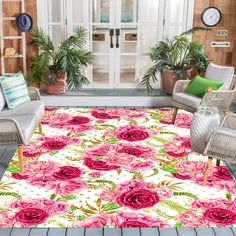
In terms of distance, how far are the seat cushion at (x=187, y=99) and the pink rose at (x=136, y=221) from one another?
2.24 meters

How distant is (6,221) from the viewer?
123 inches

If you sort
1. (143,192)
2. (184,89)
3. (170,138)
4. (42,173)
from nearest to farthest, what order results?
(143,192) → (42,173) → (170,138) → (184,89)

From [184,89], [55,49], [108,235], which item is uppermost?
[55,49]

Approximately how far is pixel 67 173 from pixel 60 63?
274 centimetres

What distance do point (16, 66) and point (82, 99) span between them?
4.38ft

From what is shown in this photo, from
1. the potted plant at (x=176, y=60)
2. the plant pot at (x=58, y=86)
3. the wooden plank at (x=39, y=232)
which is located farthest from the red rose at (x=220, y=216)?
the plant pot at (x=58, y=86)

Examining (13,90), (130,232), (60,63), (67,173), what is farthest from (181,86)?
(130,232)

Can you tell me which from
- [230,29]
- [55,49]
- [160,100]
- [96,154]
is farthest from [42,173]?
[230,29]

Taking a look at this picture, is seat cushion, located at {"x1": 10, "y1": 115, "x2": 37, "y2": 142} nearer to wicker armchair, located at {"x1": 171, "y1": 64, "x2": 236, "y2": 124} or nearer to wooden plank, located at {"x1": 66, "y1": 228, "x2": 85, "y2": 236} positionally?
wooden plank, located at {"x1": 66, "y1": 228, "x2": 85, "y2": 236}

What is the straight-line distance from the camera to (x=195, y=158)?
173 inches

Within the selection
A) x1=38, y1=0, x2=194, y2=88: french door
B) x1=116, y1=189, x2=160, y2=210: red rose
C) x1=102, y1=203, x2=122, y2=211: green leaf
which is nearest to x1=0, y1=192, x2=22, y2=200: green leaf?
x1=102, y1=203, x2=122, y2=211: green leaf

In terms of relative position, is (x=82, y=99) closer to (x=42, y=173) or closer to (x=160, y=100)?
(x=160, y=100)

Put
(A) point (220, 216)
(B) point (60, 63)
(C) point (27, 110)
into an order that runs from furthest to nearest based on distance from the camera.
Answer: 1. (B) point (60, 63)
2. (C) point (27, 110)
3. (A) point (220, 216)

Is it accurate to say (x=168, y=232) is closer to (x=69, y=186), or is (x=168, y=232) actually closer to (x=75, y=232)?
(x=75, y=232)
